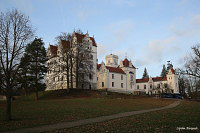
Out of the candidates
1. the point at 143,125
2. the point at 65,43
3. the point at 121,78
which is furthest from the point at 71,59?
the point at 143,125

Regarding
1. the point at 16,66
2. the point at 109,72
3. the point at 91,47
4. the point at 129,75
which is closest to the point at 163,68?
the point at 129,75

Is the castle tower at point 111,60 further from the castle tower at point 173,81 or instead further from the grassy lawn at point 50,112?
the grassy lawn at point 50,112

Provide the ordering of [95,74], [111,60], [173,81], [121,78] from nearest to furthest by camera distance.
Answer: [95,74] < [121,78] < [173,81] < [111,60]

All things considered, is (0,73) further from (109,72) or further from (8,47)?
(109,72)

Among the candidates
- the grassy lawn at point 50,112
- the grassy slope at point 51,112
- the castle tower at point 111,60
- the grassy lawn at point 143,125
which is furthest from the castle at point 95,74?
the grassy lawn at point 143,125

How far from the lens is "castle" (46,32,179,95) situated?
49.0m

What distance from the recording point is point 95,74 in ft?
207

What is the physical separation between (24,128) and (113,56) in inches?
3178

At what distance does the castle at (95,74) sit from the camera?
161 ft

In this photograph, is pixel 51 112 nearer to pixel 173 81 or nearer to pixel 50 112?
pixel 50 112

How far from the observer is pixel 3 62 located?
17.1 m

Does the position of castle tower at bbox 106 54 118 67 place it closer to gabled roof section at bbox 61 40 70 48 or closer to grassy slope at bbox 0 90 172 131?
gabled roof section at bbox 61 40 70 48

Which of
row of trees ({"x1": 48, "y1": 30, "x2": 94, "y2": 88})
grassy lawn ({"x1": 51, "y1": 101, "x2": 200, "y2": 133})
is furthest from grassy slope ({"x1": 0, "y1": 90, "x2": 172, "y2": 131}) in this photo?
row of trees ({"x1": 48, "y1": 30, "x2": 94, "y2": 88})

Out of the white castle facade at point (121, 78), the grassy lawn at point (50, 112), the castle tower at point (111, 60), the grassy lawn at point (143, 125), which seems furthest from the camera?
the castle tower at point (111, 60)
